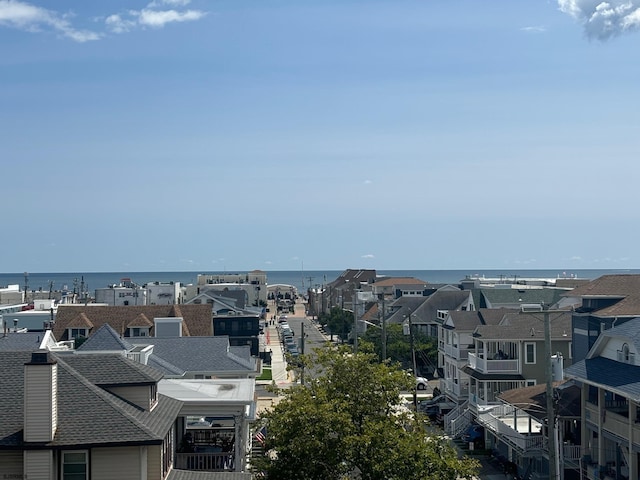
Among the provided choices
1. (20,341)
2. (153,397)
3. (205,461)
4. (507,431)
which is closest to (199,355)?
(20,341)

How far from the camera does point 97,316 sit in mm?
81562

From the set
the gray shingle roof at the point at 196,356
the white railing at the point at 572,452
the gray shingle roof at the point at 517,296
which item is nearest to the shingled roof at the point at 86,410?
the white railing at the point at 572,452

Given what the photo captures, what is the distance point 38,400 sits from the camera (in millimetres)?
23594

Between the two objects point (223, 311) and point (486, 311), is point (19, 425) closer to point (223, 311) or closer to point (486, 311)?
point (486, 311)

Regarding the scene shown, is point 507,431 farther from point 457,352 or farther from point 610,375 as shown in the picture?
point 457,352

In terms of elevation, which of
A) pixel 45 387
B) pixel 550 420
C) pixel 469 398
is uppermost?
pixel 45 387

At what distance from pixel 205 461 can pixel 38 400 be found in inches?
430

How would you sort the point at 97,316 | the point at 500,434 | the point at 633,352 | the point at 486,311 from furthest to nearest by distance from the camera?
the point at 97,316 < the point at 486,311 < the point at 500,434 < the point at 633,352

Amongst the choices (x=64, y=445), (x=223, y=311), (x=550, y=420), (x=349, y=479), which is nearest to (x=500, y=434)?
(x=550, y=420)

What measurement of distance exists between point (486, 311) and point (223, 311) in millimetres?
43988

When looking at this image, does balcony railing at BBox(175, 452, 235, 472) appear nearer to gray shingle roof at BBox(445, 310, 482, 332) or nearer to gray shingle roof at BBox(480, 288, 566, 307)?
gray shingle roof at BBox(445, 310, 482, 332)

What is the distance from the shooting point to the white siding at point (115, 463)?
24156 mm

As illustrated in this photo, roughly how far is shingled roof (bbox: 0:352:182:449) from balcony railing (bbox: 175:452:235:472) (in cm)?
457

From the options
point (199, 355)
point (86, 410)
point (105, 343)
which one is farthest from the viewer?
point (199, 355)
